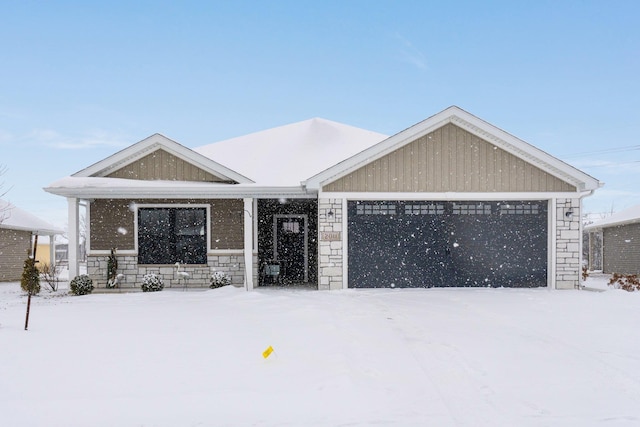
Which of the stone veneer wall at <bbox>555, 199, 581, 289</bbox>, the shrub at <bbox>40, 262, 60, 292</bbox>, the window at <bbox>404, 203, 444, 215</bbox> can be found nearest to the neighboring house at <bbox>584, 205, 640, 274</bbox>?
the stone veneer wall at <bbox>555, 199, 581, 289</bbox>

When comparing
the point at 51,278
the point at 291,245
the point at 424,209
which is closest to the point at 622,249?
the point at 424,209

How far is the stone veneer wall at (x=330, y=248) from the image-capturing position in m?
12.4

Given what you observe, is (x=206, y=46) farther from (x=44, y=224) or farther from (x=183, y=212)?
(x=44, y=224)

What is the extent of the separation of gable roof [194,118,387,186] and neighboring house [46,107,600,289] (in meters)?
1.79

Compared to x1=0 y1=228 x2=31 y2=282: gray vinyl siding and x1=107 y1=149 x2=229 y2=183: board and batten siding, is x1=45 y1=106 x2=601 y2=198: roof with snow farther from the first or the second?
x1=0 y1=228 x2=31 y2=282: gray vinyl siding

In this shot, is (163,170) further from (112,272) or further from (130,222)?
(112,272)

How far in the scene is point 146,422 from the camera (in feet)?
12.7

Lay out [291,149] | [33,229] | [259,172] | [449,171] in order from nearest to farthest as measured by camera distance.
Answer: [449,171] → [259,172] → [291,149] → [33,229]

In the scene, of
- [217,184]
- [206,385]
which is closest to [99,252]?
[217,184]

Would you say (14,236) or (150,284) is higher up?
(14,236)

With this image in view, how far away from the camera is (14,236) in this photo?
69.6ft

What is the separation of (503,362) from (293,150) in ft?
51.9

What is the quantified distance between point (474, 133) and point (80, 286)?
452 inches

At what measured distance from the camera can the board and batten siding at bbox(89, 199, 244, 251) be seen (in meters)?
13.4
